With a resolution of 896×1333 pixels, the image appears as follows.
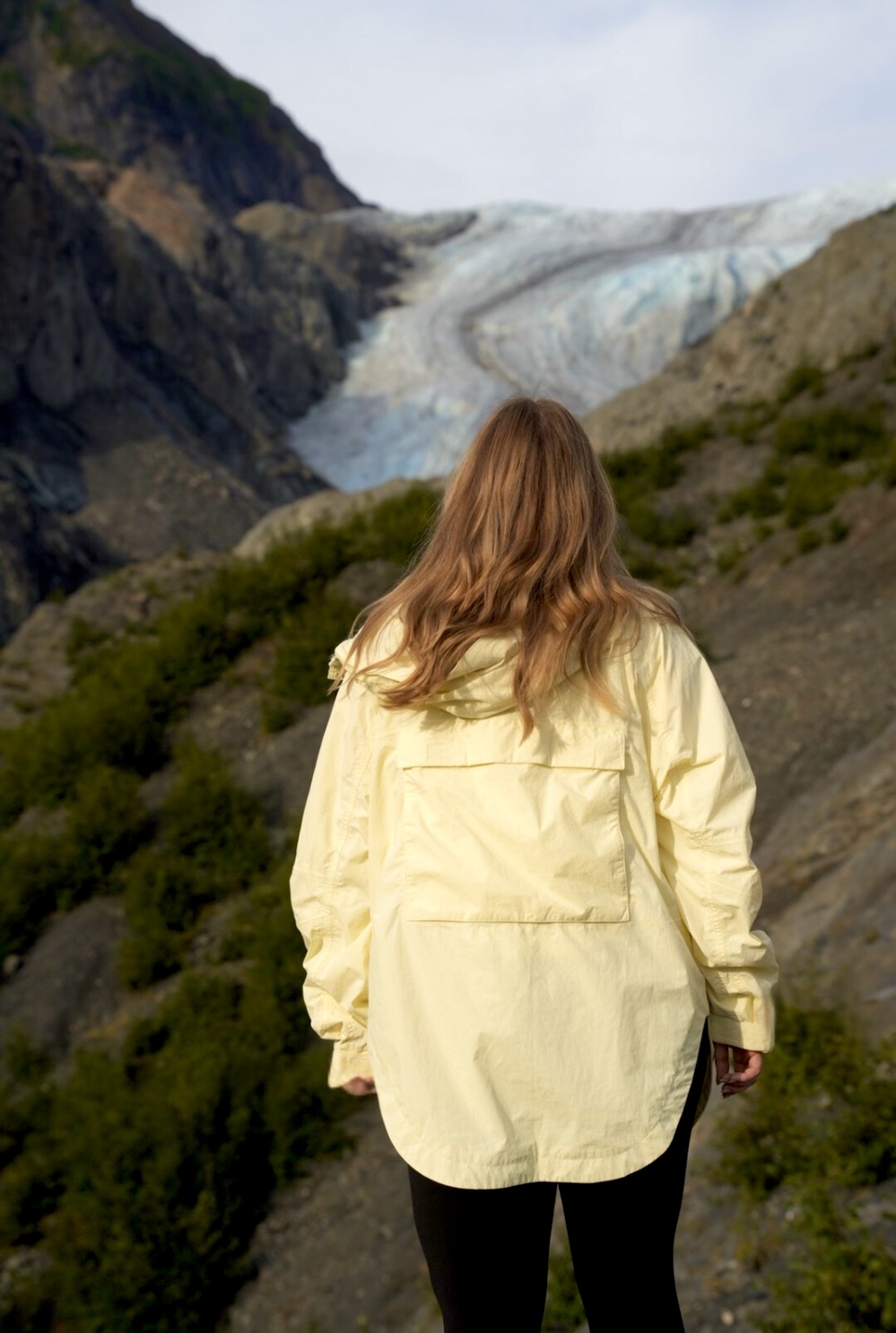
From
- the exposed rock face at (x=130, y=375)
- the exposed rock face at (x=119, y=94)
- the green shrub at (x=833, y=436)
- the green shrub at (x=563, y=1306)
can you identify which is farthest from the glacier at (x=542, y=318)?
the green shrub at (x=563, y=1306)

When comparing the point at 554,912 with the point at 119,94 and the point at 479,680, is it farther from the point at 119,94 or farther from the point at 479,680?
the point at 119,94

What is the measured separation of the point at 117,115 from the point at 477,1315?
50338 millimetres

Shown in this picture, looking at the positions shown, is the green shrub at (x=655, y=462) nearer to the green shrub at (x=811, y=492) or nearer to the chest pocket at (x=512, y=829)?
the green shrub at (x=811, y=492)

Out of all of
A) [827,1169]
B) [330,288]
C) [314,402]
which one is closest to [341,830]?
[827,1169]

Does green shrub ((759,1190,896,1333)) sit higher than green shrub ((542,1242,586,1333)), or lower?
higher

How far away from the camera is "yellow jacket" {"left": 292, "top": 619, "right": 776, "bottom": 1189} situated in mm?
1567

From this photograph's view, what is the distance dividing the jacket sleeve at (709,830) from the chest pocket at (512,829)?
90mm

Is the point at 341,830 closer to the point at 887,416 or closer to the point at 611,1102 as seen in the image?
the point at 611,1102

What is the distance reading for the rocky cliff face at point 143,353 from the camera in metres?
20.1

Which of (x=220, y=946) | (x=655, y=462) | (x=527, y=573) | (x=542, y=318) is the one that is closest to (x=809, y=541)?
(x=655, y=462)

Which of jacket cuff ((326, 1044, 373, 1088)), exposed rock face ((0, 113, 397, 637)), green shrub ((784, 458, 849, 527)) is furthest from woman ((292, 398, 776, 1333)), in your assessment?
exposed rock face ((0, 113, 397, 637))

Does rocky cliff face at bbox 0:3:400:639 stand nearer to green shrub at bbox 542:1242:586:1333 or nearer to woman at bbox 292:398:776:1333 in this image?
green shrub at bbox 542:1242:586:1333

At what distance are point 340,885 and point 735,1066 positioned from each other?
678 mm

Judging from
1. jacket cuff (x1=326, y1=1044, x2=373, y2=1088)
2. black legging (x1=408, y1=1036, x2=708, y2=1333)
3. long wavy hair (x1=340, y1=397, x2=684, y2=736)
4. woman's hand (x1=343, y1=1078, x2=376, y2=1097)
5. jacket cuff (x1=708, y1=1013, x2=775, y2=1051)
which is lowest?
black legging (x1=408, y1=1036, x2=708, y2=1333)
